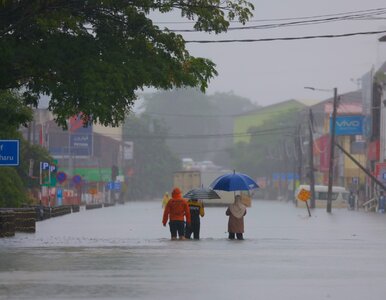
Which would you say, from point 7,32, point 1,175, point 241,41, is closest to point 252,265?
point 7,32

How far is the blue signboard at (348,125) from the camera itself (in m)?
122

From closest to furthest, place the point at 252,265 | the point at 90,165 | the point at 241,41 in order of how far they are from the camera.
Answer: the point at 252,265
the point at 241,41
the point at 90,165

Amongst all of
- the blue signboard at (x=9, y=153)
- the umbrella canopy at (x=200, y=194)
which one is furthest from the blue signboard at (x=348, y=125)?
the blue signboard at (x=9, y=153)

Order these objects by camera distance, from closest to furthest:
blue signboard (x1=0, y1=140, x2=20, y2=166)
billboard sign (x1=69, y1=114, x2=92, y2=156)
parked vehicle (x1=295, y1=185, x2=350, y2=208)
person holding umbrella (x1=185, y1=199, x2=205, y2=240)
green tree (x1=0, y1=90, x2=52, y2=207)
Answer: green tree (x1=0, y1=90, x2=52, y2=207) → blue signboard (x1=0, y1=140, x2=20, y2=166) → person holding umbrella (x1=185, y1=199, x2=205, y2=240) → parked vehicle (x1=295, y1=185, x2=350, y2=208) → billboard sign (x1=69, y1=114, x2=92, y2=156)

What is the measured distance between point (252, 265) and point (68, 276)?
4.54 meters

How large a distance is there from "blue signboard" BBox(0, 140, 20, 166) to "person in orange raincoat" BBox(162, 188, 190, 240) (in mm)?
4214

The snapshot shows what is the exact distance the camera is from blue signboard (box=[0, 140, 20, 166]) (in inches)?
1425

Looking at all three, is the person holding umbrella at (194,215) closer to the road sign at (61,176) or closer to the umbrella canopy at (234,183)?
the umbrella canopy at (234,183)

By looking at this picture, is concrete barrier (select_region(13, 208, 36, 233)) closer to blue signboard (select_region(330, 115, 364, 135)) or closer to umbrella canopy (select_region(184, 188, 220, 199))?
umbrella canopy (select_region(184, 188, 220, 199))

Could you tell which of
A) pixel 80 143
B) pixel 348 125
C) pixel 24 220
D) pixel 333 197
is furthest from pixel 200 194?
pixel 80 143

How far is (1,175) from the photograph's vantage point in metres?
60.1

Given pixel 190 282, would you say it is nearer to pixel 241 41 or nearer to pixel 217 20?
pixel 217 20

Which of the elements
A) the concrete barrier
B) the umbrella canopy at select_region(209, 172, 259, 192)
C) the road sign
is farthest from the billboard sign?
the umbrella canopy at select_region(209, 172, 259, 192)

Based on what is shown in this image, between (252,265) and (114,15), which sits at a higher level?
(114,15)
